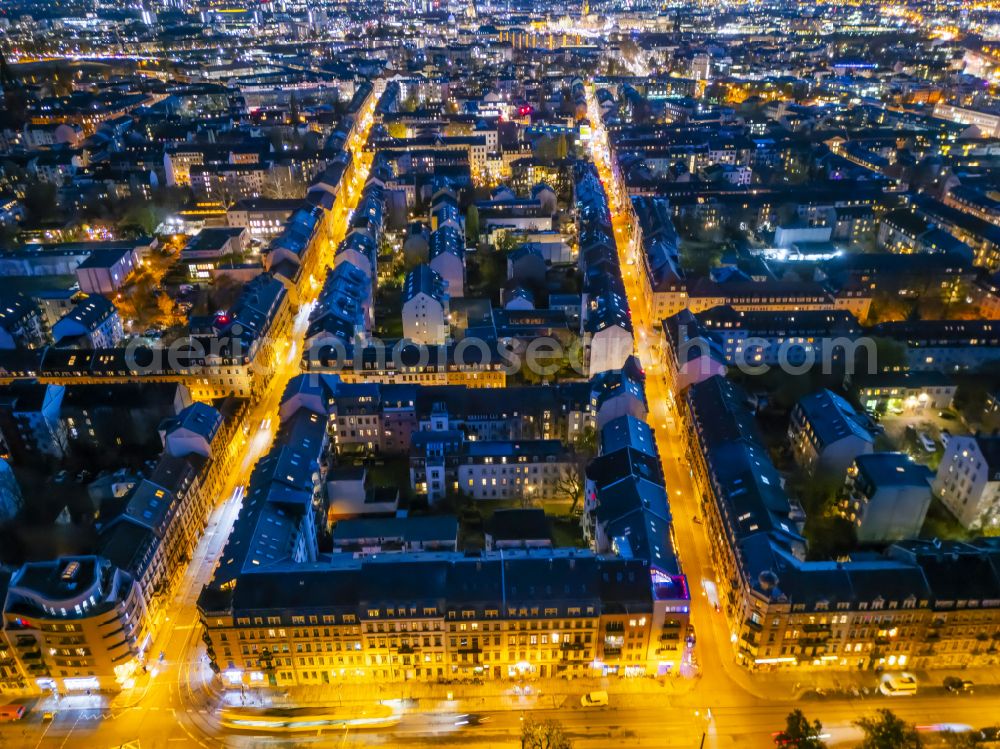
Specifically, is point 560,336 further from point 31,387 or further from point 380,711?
point 31,387

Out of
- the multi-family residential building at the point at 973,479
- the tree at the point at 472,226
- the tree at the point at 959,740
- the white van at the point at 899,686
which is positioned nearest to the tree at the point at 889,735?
the tree at the point at 959,740

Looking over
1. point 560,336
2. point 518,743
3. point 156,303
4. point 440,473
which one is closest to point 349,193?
point 156,303

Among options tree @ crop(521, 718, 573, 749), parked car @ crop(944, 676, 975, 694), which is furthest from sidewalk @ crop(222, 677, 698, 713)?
parked car @ crop(944, 676, 975, 694)

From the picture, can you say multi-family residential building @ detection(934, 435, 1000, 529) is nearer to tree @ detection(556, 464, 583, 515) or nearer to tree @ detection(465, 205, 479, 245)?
tree @ detection(556, 464, 583, 515)

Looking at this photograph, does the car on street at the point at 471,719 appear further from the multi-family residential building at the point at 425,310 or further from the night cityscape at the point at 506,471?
the multi-family residential building at the point at 425,310

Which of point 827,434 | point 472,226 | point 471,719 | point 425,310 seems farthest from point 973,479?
point 472,226

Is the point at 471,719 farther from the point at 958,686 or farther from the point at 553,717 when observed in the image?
the point at 958,686
